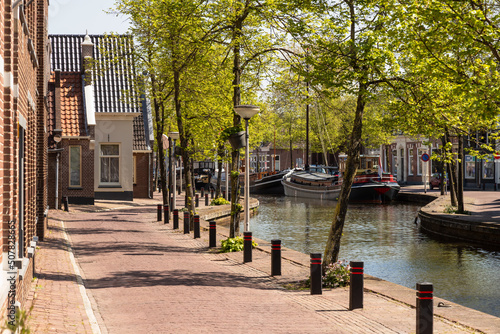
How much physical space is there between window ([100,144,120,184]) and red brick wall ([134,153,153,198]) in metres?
4.48

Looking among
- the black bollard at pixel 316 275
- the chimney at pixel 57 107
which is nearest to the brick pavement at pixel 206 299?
the black bollard at pixel 316 275

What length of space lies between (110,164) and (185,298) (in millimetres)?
30064

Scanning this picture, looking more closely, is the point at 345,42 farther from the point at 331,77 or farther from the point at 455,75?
the point at 455,75

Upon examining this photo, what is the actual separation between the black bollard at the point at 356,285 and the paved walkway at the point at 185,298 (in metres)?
0.17

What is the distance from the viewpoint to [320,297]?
1145 cm

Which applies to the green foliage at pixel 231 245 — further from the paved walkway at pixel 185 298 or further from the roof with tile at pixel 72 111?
the roof with tile at pixel 72 111

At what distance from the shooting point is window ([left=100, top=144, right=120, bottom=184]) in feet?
131

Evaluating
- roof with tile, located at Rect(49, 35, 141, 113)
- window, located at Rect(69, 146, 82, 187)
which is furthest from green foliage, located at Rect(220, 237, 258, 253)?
roof with tile, located at Rect(49, 35, 141, 113)

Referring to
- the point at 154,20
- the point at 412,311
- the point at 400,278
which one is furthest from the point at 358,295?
the point at 154,20

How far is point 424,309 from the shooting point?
8.10 m

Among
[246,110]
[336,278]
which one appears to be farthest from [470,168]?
[336,278]

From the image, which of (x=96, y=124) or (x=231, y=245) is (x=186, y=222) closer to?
(x=231, y=245)

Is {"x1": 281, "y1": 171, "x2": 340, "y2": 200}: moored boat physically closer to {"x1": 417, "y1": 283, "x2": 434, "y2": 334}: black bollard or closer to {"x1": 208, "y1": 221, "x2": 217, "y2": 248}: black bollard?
{"x1": 208, "y1": 221, "x2": 217, "y2": 248}: black bollard

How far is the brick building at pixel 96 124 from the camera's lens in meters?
31.3
